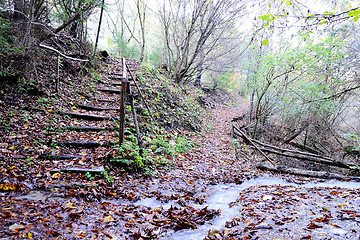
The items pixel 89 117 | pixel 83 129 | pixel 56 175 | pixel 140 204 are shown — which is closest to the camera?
pixel 140 204

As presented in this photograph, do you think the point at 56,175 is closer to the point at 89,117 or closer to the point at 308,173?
the point at 89,117

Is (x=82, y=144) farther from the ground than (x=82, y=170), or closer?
farther from the ground

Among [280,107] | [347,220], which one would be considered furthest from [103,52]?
[347,220]

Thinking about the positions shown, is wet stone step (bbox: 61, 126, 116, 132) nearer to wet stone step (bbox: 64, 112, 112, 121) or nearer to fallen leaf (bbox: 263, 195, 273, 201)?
wet stone step (bbox: 64, 112, 112, 121)

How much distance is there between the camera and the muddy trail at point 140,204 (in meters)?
2.11

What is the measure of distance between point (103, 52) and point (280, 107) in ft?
33.7

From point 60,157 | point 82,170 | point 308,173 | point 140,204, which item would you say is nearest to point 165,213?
point 140,204

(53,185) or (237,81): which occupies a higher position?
(237,81)

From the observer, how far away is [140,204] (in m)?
3.18

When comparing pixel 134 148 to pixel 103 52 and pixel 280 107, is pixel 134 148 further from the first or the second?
pixel 280 107

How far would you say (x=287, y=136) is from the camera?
11469 mm

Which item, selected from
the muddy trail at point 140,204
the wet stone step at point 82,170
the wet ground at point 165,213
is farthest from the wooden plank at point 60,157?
the wet ground at point 165,213

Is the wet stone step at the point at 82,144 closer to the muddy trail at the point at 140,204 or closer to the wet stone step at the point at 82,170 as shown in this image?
the muddy trail at the point at 140,204

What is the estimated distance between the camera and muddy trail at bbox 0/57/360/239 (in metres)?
2.11
